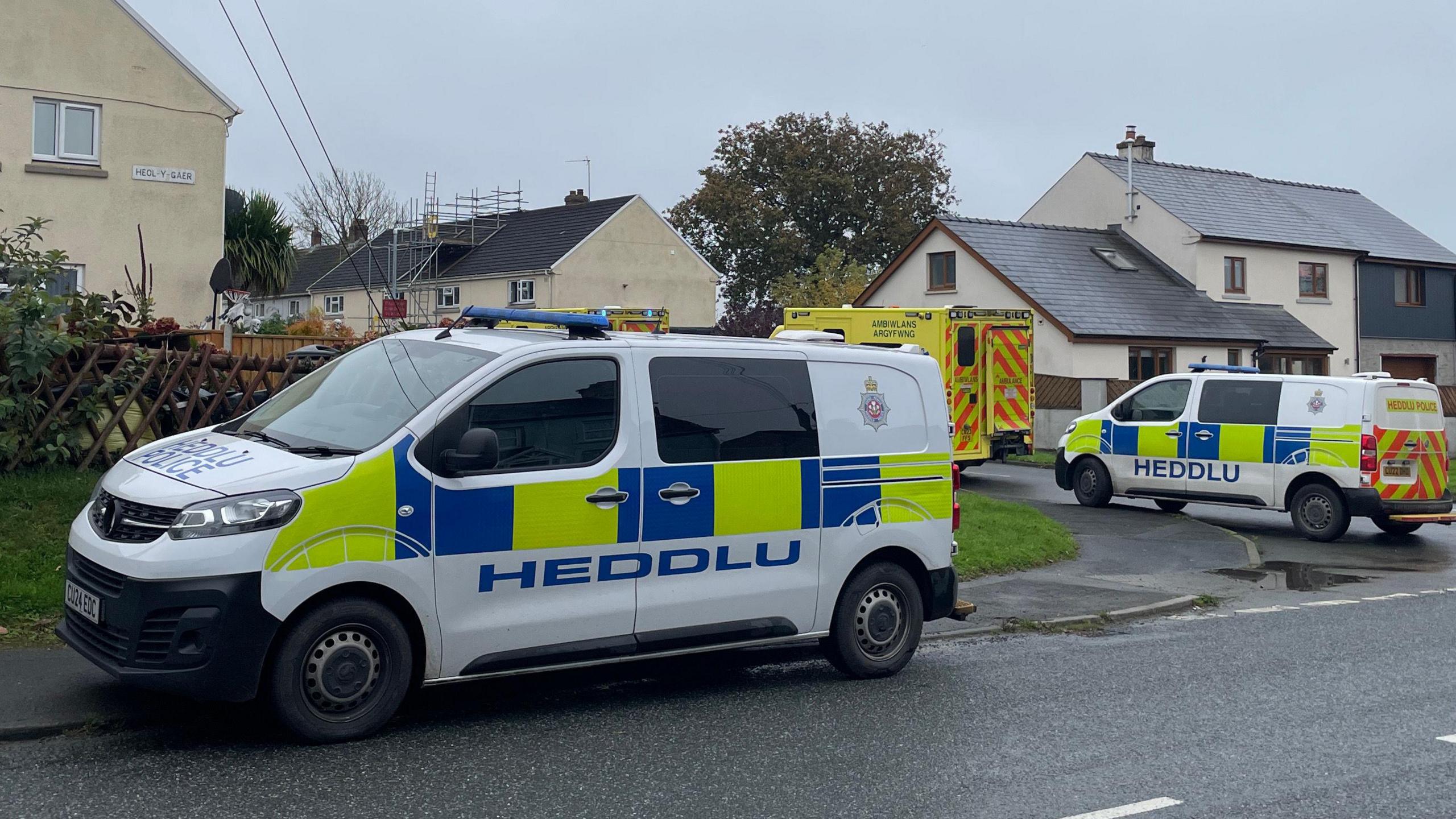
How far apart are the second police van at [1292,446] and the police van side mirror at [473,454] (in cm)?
1259

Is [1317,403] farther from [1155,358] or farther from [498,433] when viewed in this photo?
[1155,358]

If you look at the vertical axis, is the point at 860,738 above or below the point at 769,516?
below

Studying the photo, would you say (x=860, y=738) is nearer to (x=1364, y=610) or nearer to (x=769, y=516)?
(x=769, y=516)

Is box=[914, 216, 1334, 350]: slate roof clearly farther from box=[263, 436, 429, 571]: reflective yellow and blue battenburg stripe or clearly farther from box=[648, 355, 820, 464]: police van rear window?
box=[263, 436, 429, 571]: reflective yellow and blue battenburg stripe


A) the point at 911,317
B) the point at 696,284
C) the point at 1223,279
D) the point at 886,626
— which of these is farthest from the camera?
the point at 696,284

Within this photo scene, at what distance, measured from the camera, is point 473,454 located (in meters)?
6.15

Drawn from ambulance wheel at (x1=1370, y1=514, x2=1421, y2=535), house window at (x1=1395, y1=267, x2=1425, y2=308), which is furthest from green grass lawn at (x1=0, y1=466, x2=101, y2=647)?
house window at (x1=1395, y1=267, x2=1425, y2=308)

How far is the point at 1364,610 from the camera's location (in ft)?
35.8

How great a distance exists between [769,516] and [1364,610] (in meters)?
6.25

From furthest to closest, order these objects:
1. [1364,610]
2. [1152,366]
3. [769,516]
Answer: [1152,366] → [1364,610] → [769,516]

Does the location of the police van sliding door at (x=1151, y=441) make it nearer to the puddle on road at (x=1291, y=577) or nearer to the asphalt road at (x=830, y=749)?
the puddle on road at (x=1291, y=577)

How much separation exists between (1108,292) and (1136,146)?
35.5 ft

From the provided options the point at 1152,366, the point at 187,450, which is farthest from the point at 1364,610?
the point at 1152,366

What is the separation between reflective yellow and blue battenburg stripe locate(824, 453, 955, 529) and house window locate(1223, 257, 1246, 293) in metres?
33.7
